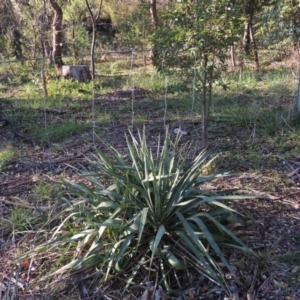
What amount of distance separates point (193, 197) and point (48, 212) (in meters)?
1.13

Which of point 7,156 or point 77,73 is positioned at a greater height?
point 77,73

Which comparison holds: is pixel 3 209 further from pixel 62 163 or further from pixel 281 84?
pixel 281 84

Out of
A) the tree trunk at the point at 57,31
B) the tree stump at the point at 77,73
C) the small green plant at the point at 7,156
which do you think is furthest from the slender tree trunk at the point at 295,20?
the tree trunk at the point at 57,31

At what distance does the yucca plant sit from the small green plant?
166 centimetres

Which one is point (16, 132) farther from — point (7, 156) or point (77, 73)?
point (77, 73)

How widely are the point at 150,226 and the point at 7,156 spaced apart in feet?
7.77

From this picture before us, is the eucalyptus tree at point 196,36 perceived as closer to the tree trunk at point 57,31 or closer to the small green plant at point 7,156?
the small green plant at point 7,156

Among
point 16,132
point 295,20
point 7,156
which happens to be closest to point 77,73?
point 16,132

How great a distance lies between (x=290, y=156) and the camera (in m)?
3.79

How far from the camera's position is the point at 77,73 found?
8695mm

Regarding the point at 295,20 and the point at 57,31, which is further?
the point at 57,31

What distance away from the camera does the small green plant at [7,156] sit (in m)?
3.99

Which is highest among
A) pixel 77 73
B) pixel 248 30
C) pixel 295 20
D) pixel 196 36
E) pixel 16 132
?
pixel 248 30

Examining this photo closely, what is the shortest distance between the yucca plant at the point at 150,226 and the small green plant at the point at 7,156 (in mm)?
1663
